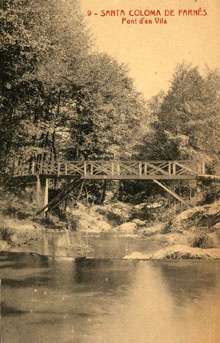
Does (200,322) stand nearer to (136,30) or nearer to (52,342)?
(52,342)

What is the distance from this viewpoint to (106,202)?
444 inches

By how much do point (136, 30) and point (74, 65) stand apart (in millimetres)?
3740

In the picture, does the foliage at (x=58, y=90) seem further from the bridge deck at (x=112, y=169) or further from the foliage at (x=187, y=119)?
the foliage at (x=187, y=119)

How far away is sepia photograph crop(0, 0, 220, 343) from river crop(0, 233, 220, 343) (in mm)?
21

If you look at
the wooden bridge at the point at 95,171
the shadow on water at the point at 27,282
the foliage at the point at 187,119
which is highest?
the foliage at the point at 187,119

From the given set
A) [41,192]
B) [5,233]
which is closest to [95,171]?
[41,192]

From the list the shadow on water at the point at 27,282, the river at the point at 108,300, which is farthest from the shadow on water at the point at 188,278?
the shadow on water at the point at 27,282

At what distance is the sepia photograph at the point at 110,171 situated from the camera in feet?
17.3

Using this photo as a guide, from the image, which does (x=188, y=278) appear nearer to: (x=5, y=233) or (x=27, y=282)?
(x=27, y=282)

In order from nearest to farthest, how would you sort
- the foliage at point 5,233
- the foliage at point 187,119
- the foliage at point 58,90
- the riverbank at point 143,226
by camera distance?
the foliage at point 58,90, the foliage at point 187,119, the riverbank at point 143,226, the foliage at point 5,233

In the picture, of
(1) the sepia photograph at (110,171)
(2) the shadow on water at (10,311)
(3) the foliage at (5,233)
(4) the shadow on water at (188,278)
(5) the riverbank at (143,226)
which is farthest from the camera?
(3) the foliage at (5,233)

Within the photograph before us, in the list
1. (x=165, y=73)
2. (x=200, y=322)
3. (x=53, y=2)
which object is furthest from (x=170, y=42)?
(x=200, y=322)

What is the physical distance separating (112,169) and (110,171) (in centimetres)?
8

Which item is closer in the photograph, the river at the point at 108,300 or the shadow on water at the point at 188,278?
the river at the point at 108,300
